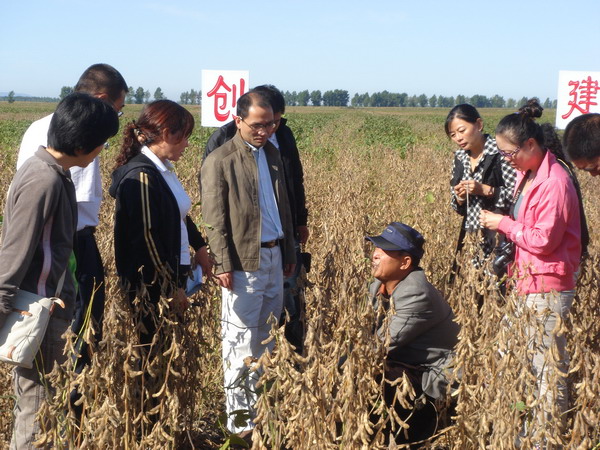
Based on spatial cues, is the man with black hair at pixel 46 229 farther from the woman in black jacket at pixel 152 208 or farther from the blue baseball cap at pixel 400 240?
the blue baseball cap at pixel 400 240

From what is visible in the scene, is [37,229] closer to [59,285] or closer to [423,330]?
[59,285]

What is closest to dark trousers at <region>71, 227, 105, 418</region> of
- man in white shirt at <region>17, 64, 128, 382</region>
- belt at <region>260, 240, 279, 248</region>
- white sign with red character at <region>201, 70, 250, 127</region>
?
man in white shirt at <region>17, 64, 128, 382</region>

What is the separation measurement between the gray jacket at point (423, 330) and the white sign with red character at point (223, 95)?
3162 millimetres

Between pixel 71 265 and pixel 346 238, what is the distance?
2.02 meters

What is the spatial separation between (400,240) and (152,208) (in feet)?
3.51

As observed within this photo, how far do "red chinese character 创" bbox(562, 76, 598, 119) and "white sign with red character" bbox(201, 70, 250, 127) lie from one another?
2.93 m

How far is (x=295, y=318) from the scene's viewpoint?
389 cm

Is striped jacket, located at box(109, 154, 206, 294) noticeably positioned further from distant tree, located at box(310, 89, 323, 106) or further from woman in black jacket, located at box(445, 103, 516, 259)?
distant tree, located at box(310, 89, 323, 106)

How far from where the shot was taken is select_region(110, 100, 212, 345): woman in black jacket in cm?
270

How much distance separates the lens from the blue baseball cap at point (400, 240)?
10.1 ft

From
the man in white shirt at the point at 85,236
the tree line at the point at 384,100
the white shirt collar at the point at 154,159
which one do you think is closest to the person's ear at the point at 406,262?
the white shirt collar at the point at 154,159

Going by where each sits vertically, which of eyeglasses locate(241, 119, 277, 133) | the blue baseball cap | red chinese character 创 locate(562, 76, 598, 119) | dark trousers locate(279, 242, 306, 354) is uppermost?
red chinese character 创 locate(562, 76, 598, 119)

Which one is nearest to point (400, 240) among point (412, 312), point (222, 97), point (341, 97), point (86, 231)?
point (412, 312)

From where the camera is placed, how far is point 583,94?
6.37 m
